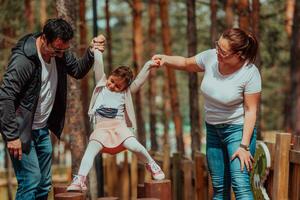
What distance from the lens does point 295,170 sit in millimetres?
4879

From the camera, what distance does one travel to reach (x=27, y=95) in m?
4.02

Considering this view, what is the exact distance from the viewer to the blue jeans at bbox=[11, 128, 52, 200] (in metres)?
4.11

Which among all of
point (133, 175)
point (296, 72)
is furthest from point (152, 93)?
point (133, 175)

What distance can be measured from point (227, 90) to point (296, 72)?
792 centimetres

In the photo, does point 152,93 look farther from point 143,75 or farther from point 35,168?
point 35,168

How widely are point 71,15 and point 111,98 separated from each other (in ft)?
6.82

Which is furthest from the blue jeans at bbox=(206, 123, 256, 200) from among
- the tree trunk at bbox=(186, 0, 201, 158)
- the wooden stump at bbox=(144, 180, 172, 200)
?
the tree trunk at bbox=(186, 0, 201, 158)

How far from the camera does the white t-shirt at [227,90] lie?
397 cm

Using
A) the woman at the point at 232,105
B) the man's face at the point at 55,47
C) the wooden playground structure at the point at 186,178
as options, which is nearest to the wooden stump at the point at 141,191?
the wooden playground structure at the point at 186,178

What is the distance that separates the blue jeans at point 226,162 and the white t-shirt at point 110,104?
64 cm

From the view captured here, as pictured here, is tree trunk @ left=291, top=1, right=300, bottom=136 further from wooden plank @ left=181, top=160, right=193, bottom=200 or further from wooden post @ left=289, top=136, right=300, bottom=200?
wooden post @ left=289, top=136, right=300, bottom=200

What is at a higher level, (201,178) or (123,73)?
(123,73)

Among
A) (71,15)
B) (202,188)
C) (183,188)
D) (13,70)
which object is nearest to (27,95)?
(13,70)

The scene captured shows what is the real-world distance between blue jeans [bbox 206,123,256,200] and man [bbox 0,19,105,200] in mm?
1021
